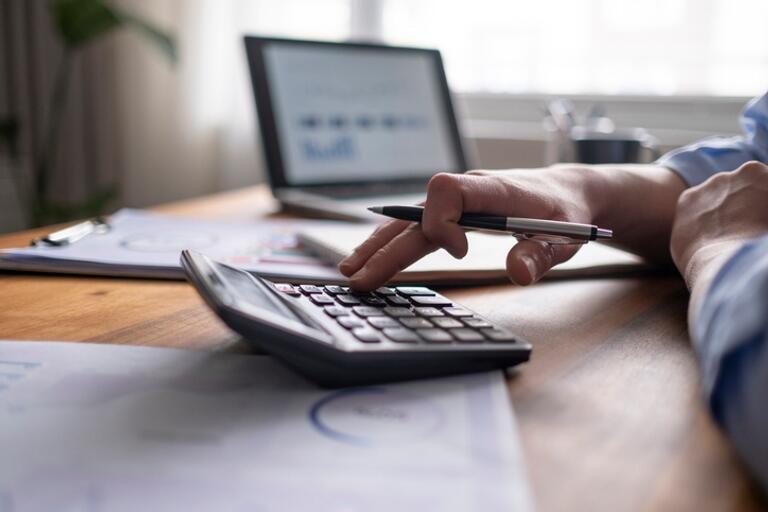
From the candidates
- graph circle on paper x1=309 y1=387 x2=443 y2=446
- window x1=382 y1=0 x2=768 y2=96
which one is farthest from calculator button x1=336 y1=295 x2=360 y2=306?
window x1=382 y1=0 x2=768 y2=96

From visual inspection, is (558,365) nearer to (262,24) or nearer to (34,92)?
(262,24)

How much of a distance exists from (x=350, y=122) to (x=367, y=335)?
0.89 meters

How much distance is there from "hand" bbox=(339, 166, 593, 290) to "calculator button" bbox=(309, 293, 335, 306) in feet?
0.13

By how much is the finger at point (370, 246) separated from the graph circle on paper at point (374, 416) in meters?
0.19

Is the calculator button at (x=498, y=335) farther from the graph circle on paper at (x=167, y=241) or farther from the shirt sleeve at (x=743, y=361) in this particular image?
the graph circle on paper at (x=167, y=241)

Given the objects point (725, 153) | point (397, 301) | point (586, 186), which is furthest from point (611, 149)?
point (397, 301)

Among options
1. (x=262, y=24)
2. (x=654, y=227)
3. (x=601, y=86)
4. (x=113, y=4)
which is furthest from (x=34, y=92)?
(x=654, y=227)

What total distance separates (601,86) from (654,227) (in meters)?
1.24

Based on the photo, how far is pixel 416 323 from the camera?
0.45 m

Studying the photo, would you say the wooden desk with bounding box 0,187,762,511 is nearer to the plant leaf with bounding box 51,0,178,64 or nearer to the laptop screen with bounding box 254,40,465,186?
the laptop screen with bounding box 254,40,465,186

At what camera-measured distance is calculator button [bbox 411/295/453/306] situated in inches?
19.8

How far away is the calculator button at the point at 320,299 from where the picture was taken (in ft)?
1.59

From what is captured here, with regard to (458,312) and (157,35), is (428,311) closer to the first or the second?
(458,312)

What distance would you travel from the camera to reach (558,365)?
17.8 inches
